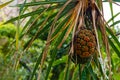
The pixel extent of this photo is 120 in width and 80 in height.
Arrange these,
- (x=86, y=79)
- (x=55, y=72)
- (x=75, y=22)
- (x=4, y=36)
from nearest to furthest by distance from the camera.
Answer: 1. (x=75, y=22)
2. (x=86, y=79)
3. (x=55, y=72)
4. (x=4, y=36)

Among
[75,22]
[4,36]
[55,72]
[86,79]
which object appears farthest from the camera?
[4,36]

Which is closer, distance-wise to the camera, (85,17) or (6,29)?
(85,17)

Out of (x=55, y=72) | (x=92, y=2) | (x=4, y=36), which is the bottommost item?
(x=55, y=72)

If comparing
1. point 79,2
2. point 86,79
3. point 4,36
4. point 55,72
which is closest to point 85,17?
point 79,2

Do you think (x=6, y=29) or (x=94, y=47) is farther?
(x=6, y=29)

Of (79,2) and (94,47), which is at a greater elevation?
(79,2)

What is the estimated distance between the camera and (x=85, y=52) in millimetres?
926

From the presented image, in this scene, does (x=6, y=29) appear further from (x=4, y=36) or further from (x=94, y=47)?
(x=94, y=47)

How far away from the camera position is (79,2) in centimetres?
97

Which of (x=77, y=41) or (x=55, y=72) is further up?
(x=77, y=41)

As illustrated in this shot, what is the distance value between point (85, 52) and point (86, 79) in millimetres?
208

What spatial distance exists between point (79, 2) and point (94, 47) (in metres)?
0.12

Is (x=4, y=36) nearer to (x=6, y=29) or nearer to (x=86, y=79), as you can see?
(x=6, y=29)

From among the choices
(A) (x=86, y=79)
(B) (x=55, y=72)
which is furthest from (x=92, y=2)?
(B) (x=55, y=72)
